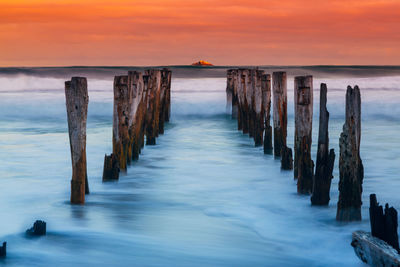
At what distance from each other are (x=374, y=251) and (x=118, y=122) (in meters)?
4.26

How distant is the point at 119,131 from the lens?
723cm

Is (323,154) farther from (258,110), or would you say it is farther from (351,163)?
(258,110)

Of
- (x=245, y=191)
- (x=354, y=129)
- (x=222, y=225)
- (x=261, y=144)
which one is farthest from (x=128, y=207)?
(x=261, y=144)

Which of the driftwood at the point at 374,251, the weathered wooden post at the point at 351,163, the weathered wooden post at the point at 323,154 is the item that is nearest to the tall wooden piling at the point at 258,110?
the weathered wooden post at the point at 323,154

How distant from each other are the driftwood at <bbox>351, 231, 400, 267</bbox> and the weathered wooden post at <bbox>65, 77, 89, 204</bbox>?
269 centimetres

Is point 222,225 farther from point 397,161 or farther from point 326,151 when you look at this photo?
point 397,161

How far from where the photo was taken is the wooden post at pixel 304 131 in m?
6.11

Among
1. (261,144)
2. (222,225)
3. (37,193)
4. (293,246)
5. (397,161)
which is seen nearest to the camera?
(293,246)

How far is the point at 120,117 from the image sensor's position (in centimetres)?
725

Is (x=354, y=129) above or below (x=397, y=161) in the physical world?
above

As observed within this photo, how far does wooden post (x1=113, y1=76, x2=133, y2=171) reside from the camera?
7.15m

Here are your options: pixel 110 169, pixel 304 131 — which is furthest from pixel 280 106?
pixel 110 169

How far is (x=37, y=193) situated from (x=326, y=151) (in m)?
3.32

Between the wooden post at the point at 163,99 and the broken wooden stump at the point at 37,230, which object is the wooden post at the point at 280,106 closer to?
the broken wooden stump at the point at 37,230
